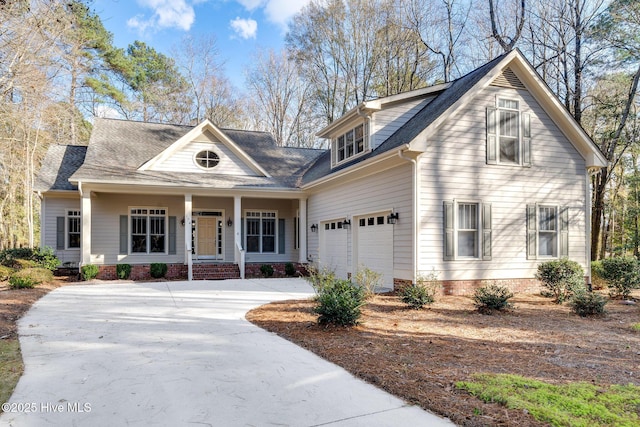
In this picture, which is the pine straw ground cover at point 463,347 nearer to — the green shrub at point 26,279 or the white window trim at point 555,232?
the white window trim at point 555,232

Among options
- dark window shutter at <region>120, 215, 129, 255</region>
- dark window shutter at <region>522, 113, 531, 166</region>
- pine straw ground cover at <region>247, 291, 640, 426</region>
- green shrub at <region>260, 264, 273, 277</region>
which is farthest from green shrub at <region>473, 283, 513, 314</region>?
dark window shutter at <region>120, 215, 129, 255</region>

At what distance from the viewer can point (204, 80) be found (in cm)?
2841

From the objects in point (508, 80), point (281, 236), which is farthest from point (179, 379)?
point (281, 236)

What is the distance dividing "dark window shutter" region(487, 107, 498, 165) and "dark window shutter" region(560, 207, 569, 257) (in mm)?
2567

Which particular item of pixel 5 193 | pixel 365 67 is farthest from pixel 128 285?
pixel 365 67

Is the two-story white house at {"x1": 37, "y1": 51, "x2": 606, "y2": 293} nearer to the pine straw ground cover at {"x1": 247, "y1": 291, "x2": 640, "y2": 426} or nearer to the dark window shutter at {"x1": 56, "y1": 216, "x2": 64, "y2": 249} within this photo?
the dark window shutter at {"x1": 56, "y1": 216, "x2": 64, "y2": 249}

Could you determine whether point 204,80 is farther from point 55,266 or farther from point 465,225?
point 465,225

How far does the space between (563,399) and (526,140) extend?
9.07m

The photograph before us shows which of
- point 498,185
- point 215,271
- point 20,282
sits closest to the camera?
point 20,282

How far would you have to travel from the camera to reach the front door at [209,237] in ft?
53.5

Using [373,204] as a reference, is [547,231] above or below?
below

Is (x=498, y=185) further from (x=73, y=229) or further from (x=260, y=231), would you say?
(x=73, y=229)

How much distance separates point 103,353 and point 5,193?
2323cm

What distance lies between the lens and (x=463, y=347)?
545 cm
